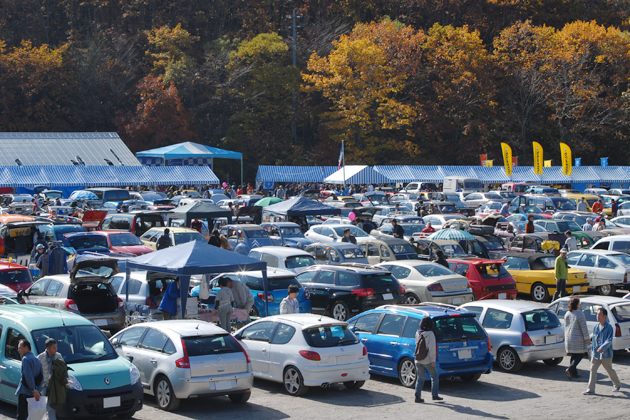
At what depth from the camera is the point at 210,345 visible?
10773 millimetres

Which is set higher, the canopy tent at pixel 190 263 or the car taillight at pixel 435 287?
the canopy tent at pixel 190 263

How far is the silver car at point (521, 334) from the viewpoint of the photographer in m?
13.5

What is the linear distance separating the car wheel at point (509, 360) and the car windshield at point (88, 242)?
14.2 metres

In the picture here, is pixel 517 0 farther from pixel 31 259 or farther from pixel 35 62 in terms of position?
pixel 31 259

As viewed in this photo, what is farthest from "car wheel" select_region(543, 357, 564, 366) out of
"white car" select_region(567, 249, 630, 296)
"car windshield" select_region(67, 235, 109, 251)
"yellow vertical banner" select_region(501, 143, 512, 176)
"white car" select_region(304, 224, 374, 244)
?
"yellow vertical banner" select_region(501, 143, 512, 176)

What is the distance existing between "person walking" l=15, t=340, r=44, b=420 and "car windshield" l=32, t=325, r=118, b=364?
35.9 inches

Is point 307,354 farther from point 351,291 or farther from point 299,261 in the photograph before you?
point 299,261

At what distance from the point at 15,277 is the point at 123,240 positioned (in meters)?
6.10

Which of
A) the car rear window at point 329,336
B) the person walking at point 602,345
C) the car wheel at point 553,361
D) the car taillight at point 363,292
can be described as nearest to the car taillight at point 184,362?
the car rear window at point 329,336

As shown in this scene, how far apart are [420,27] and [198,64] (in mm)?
22484

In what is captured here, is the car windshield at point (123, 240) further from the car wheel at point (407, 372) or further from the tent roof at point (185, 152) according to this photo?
the tent roof at point (185, 152)

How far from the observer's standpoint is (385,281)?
17516 millimetres

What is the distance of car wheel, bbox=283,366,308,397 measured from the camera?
38.0 ft

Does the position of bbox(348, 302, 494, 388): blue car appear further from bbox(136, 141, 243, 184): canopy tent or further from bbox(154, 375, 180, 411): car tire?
bbox(136, 141, 243, 184): canopy tent
